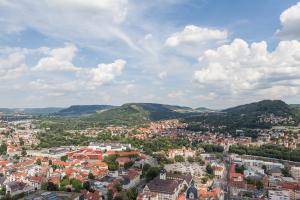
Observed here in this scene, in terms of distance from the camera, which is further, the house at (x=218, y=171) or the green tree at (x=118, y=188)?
the house at (x=218, y=171)

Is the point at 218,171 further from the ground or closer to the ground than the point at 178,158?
closer to the ground

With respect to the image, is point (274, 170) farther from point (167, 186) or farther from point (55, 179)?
point (55, 179)

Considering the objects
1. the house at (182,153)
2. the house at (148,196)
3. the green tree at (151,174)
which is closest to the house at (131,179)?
the green tree at (151,174)

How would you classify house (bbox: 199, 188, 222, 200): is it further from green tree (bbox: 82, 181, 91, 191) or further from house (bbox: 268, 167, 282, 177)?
house (bbox: 268, 167, 282, 177)

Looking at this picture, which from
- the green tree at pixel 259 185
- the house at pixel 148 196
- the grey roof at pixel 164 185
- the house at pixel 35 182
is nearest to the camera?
the house at pixel 148 196

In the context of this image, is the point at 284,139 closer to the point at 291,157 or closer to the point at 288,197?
the point at 291,157

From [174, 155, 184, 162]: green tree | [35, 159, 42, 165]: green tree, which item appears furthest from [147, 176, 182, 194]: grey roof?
[35, 159, 42, 165]: green tree

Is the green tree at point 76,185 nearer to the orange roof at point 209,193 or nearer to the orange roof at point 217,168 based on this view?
the orange roof at point 209,193

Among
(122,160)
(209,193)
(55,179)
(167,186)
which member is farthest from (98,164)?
(209,193)

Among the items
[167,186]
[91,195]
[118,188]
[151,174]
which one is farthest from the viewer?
[151,174]
